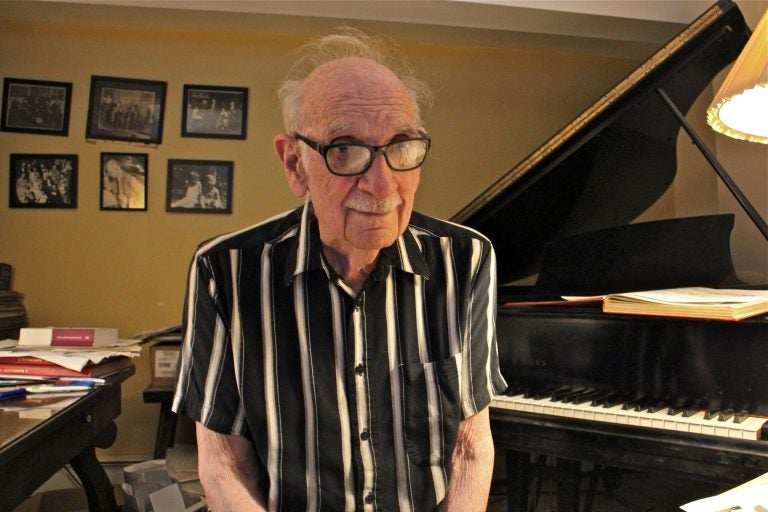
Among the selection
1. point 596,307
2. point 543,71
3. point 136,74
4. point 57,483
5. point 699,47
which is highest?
point 543,71

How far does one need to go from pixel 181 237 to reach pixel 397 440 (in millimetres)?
2382

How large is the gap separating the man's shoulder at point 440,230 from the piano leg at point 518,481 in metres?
1.04

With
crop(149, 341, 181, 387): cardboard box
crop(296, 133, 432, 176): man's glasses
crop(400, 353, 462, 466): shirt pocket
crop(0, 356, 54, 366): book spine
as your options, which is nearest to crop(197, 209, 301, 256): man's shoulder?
crop(296, 133, 432, 176): man's glasses

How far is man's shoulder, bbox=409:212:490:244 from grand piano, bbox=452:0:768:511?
24.2 inches

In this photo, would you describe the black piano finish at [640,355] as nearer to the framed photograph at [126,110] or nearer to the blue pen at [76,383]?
the blue pen at [76,383]

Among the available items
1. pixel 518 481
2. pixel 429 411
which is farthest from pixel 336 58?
pixel 518 481

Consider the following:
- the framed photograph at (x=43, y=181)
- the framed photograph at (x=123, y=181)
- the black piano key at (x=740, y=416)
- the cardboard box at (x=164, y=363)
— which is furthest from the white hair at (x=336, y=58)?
the framed photograph at (x=43, y=181)

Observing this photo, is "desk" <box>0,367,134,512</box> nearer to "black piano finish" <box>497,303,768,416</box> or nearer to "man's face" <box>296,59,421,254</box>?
"man's face" <box>296,59,421,254</box>

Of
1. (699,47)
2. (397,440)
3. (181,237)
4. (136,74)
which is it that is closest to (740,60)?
(699,47)

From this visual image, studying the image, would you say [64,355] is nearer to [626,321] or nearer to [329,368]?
[329,368]

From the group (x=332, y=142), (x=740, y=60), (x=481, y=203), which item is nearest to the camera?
(x=332, y=142)

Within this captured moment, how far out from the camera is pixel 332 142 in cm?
91

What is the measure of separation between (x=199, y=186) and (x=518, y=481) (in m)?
2.22

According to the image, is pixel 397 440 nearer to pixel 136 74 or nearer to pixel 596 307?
pixel 596 307
